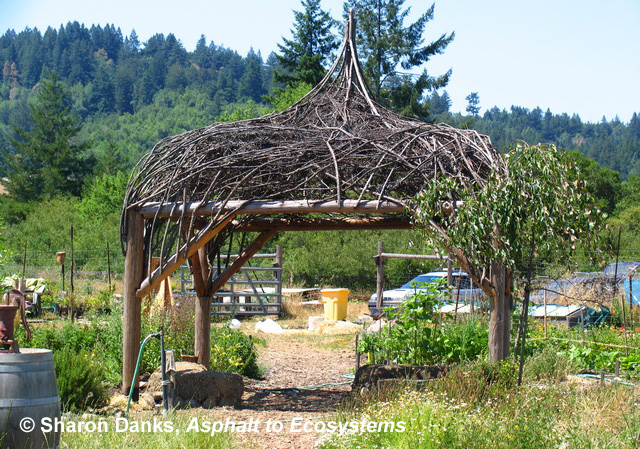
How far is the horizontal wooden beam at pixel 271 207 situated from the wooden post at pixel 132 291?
0.67 ft

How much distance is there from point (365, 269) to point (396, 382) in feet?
48.0

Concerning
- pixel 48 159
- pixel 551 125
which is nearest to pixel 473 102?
pixel 551 125

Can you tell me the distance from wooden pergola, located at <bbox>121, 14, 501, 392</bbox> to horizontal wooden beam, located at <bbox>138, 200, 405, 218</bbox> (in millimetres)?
11

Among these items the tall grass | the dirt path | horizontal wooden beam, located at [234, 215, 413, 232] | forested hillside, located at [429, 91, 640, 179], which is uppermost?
forested hillside, located at [429, 91, 640, 179]

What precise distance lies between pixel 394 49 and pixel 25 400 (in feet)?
96.3

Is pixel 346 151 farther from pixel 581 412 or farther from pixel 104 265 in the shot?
pixel 104 265

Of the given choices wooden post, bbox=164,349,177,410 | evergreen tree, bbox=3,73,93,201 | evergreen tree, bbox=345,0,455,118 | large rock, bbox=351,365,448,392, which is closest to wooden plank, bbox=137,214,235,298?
wooden post, bbox=164,349,177,410

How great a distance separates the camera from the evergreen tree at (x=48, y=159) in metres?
47.1

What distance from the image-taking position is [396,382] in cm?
759

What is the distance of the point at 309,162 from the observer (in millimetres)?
7906

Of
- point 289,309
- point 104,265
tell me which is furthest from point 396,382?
point 104,265

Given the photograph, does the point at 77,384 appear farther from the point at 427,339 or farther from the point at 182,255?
the point at 427,339

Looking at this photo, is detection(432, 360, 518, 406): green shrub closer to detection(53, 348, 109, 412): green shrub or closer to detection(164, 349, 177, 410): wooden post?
detection(164, 349, 177, 410): wooden post

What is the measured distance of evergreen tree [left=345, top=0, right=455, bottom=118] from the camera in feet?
103
